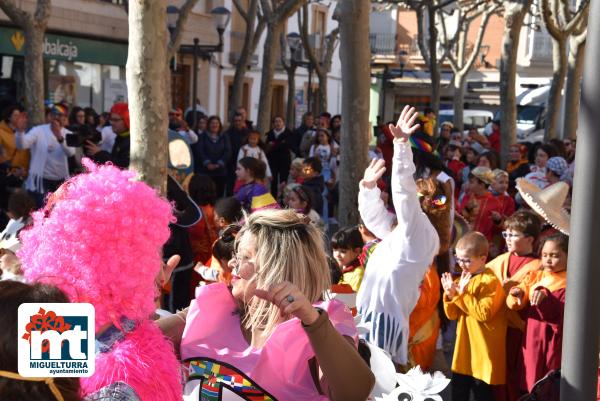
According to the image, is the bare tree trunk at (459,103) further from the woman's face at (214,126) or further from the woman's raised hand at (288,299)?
the woman's raised hand at (288,299)

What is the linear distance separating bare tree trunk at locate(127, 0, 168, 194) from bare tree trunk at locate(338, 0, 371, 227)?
2.68m

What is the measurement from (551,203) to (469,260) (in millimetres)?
896

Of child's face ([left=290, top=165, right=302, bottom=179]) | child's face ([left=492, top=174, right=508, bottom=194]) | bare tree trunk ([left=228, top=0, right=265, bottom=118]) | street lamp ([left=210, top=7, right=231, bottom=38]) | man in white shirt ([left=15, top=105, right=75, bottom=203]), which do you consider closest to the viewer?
child's face ([left=492, top=174, right=508, bottom=194])

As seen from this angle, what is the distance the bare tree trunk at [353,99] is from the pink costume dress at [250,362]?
18.1 feet

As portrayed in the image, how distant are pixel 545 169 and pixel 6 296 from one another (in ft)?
33.5

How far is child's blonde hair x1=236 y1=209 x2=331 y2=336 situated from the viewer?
9.52ft

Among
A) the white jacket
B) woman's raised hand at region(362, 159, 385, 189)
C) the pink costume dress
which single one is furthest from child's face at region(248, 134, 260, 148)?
the pink costume dress

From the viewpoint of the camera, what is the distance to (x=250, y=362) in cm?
285

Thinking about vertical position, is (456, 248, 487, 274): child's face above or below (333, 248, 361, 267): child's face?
above

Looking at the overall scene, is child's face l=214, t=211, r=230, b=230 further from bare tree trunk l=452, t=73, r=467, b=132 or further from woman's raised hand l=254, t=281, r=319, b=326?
bare tree trunk l=452, t=73, r=467, b=132

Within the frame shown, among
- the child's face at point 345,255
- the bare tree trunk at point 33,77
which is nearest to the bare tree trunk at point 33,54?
the bare tree trunk at point 33,77

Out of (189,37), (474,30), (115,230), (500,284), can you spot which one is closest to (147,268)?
(115,230)

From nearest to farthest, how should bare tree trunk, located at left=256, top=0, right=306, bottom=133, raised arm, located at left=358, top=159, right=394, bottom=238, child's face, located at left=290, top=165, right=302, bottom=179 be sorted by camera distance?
raised arm, located at left=358, top=159, right=394, bottom=238 → child's face, located at left=290, top=165, right=302, bottom=179 → bare tree trunk, located at left=256, top=0, right=306, bottom=133

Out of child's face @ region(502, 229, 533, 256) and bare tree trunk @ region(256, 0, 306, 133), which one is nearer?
child's face @ region(502, 229, 533, 256)
